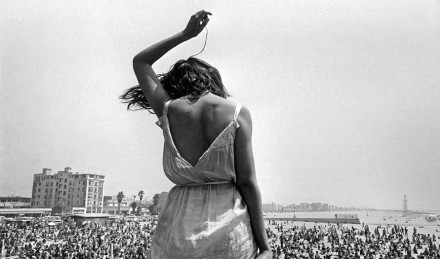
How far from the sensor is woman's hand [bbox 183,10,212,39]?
3.77ft

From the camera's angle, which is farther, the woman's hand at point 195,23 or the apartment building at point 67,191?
the apartment building at point 67,191

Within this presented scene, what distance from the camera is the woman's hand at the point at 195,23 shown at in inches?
45.3

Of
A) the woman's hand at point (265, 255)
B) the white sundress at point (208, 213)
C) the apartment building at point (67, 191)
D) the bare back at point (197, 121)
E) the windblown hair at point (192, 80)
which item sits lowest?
the apartment building at point (67, 191)

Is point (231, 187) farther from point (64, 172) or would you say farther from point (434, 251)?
point (64, 172)

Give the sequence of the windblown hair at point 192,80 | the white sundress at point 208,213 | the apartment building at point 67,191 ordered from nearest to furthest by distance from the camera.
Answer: the white sundress at point 208,213
the windblown hair at point 192,80
the apartment building at point 67,191

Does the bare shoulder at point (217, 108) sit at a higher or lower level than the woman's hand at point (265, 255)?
higher

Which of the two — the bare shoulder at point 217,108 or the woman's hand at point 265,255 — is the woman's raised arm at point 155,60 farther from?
the woman's hand at point 265,255

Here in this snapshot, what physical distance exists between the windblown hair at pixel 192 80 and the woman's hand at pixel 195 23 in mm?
94

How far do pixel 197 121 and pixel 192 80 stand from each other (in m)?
0.16

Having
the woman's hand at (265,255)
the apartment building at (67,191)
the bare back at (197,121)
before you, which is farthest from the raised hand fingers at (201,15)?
the apartment building at (67,191)

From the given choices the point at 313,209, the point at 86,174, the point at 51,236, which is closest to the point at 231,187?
the point at 51,236

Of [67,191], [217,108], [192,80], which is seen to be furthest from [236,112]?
[67,191]

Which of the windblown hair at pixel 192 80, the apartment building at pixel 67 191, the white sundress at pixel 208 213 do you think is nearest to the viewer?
the white sundress at pixel 208 213

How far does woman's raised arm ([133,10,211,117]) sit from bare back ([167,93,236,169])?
0.08 meters
